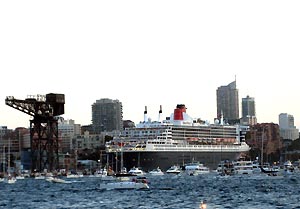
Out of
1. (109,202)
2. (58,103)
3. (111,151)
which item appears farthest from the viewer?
(111,151)

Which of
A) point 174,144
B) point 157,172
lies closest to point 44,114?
point 157,172

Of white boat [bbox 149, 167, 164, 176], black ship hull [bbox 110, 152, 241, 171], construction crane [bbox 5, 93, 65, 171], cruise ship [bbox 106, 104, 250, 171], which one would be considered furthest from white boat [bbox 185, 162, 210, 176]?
construction crane [bbox 5, 93, 65, 171]

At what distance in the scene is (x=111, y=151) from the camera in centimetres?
17300

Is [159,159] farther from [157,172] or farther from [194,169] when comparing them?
[157,172]

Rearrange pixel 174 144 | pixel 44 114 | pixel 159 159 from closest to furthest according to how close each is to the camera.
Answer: pixel 44 114 → pixel 159 159 → pixel 174 144

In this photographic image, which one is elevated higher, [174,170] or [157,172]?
[174,170]

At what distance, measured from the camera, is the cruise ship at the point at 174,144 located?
16350 centimetres

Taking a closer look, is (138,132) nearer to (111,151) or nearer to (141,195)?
(111,151)

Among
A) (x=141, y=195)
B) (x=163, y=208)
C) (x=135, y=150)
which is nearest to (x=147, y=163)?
(x=135, y=150)

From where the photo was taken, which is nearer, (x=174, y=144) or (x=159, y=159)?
(x=159, y=159)

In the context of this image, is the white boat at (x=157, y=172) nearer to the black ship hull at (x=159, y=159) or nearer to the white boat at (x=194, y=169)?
the black ship hull at (x=159, y=159)

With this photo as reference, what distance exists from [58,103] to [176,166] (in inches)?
1169

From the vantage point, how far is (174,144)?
171 m

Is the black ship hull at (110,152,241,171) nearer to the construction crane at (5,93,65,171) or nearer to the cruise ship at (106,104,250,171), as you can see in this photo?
the cruise ship at (106,104,250,171)
